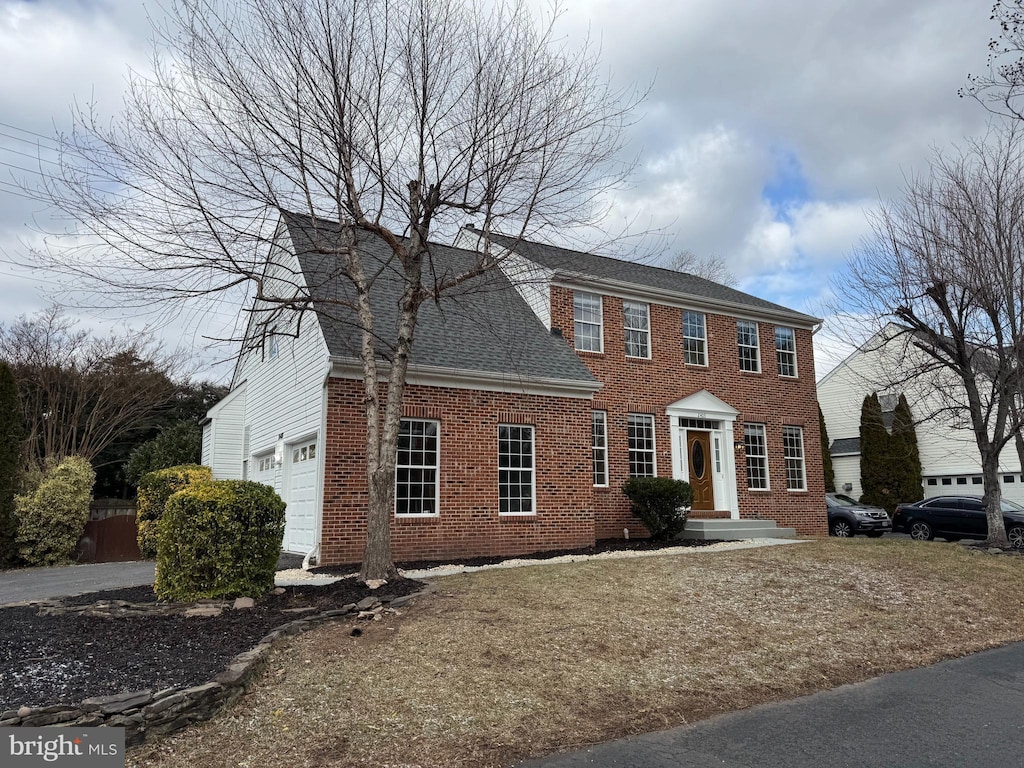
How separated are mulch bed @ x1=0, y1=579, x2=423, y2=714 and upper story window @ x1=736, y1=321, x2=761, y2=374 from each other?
513 inches

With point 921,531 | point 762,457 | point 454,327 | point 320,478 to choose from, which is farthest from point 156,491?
point 921,531

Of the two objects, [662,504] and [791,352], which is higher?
[791,352]

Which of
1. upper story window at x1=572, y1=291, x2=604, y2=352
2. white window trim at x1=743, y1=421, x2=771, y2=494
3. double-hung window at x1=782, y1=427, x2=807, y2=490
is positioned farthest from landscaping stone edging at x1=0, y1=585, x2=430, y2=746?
double-hung window at x1=782, y1=427, x2=807, y2=490

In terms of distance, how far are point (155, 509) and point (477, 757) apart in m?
11.9

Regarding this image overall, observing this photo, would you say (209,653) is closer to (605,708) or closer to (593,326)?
(605,708)

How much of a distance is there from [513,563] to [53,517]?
31.5 feet

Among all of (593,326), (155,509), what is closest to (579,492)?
(593,326)

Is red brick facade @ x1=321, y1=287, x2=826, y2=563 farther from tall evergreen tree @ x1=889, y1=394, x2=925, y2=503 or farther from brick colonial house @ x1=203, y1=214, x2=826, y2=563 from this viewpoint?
tall evergreen tree @ x1=889, y1=394, x2=925, y2=503

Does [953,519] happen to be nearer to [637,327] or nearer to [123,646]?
[637,327]

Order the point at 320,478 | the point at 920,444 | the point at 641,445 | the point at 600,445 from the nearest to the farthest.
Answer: the point at 320,478 → the point at 600,445 → the point at 641,445 → the point at 920,444

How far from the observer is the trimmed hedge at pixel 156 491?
1364cm

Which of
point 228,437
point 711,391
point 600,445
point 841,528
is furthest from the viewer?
point 841,528

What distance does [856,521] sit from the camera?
19812 millimetres

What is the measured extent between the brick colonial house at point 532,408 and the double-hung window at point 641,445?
0.04 m
